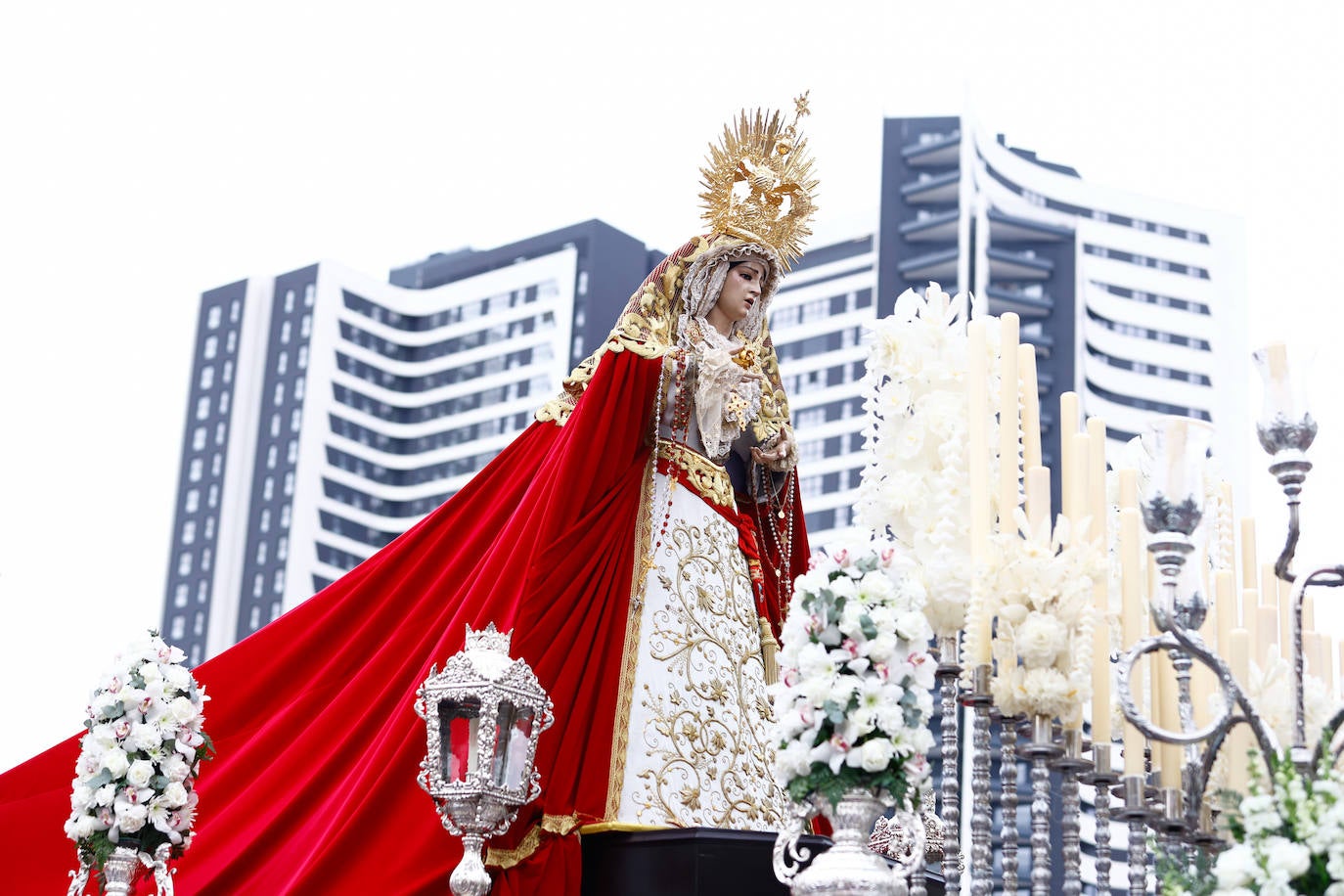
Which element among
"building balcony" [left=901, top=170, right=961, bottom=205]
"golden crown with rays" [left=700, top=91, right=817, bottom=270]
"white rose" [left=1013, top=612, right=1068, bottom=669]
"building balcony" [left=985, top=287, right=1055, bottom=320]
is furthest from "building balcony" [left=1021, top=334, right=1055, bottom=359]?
"white rose" [left=1013, top=612, right=1068, bottom=669]

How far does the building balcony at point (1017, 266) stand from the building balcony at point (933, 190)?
266cm

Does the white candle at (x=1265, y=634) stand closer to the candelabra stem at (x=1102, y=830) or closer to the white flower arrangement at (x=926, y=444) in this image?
the candelabra stem at (x=1102, y=830)

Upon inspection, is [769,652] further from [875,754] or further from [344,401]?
[344,401]

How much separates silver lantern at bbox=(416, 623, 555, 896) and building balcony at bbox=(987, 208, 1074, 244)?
5001 cm

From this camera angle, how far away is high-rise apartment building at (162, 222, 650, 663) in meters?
56.3

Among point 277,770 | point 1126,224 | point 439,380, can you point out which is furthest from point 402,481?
point 277,770

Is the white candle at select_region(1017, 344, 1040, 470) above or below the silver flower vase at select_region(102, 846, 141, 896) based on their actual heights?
above

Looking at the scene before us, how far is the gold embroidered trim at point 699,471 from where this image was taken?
6.94 m

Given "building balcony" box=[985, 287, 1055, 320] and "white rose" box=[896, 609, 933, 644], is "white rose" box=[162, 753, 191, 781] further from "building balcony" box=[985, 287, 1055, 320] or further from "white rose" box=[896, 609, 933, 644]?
"building balcony" box=[985, 287, 1055, 320]

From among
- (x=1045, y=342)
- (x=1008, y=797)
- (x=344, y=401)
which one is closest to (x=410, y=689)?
(x=1008, y=797)

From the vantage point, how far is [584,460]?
6648 mm

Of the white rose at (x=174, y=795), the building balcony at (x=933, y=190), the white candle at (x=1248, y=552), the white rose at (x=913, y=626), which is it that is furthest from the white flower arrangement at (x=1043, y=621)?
the building balcony at (x=933, y=190)

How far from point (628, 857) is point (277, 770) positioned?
5.75 feet

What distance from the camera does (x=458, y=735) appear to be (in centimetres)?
549
